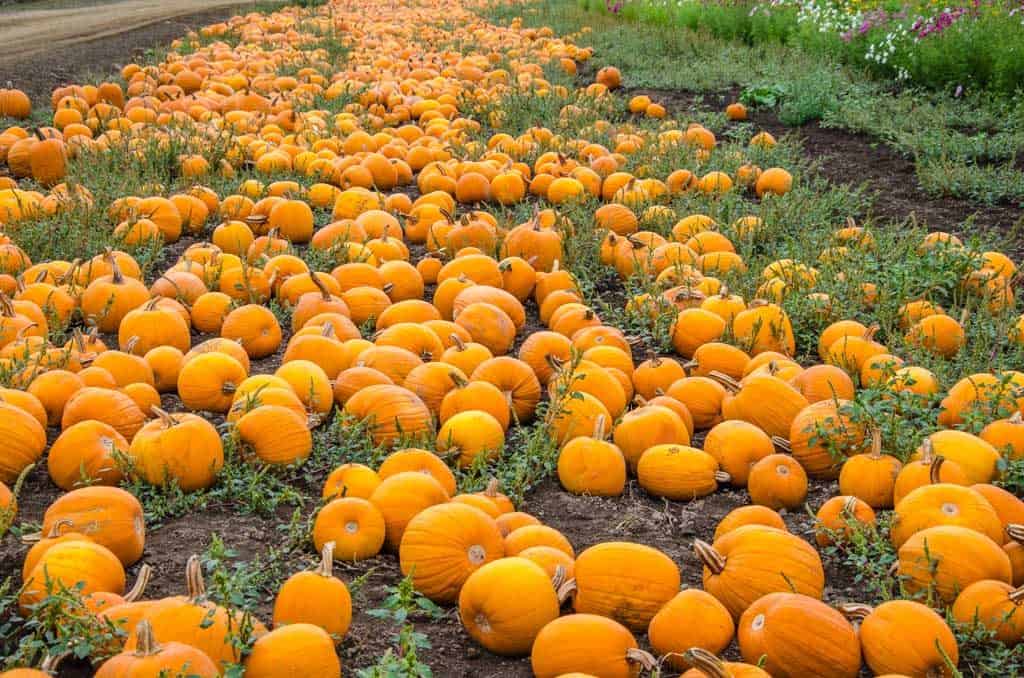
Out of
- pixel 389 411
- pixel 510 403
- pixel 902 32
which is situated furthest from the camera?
pixel 902 32

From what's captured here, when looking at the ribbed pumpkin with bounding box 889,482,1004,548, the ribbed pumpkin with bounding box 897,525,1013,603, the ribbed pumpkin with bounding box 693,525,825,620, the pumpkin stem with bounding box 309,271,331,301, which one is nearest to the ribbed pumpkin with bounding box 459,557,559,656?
the ribbed pumpkin with bounding box 693,525,825,620

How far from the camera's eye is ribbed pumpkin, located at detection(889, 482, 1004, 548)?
10.2 ft

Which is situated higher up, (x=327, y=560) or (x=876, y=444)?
(x=327, y=560)

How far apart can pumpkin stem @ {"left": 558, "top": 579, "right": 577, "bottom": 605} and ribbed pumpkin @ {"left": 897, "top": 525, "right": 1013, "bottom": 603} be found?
1.00m

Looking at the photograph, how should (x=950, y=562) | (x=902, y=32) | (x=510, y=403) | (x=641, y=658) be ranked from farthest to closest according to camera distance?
(x=902, y=32) < (x=510, y=403) < (x=950, y=562) < (x=641, y=658)

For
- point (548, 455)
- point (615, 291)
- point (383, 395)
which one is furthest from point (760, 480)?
point (615, 291)

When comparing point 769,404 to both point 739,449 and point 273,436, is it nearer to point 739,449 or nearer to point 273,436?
point 739,449

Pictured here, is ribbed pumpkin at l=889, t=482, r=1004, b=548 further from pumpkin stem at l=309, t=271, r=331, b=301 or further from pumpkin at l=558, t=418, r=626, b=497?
pumpkin stem at l=309, t=271, r=331, b=301

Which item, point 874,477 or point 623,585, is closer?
point 623,585

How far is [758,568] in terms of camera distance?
2.94 metres

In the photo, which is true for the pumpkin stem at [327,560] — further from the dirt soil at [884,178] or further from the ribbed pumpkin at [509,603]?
the dirt soil at [884,178]

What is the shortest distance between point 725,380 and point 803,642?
1765 mm

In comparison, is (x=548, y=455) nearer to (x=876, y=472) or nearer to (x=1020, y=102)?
(x=876, y=472)

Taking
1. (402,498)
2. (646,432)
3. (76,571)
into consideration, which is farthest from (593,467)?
(76,571)
